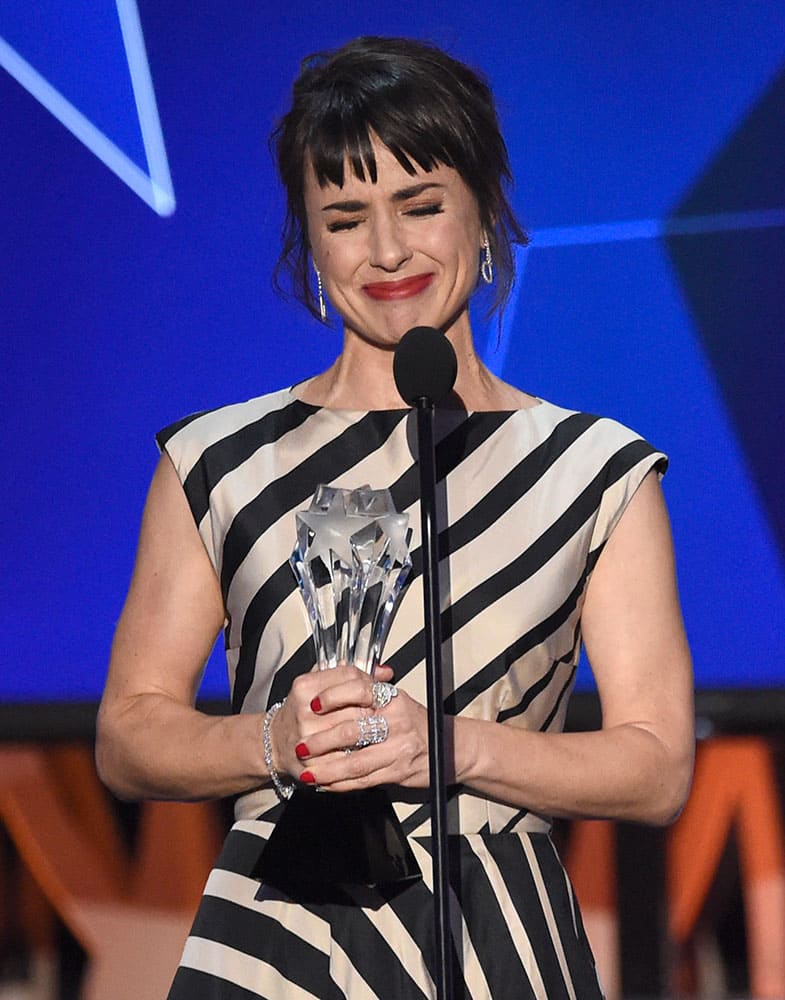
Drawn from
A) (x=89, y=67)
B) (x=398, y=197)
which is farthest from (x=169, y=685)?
(x=89, y=67)

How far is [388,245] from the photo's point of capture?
1.50 meters

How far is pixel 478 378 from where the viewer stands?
1.65 meters

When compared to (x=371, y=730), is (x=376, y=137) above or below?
above

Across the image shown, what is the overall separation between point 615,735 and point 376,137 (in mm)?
602

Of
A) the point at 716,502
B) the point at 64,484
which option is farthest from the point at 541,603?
the point at 64,484

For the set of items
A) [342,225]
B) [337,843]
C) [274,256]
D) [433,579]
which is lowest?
[337,843]

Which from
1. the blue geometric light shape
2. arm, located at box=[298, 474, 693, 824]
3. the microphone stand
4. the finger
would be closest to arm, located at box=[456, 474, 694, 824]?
arm, located at box=[298, 474, 693, 824]

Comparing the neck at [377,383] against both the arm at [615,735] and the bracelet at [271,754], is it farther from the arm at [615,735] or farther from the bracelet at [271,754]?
the bracelet at [271,754]

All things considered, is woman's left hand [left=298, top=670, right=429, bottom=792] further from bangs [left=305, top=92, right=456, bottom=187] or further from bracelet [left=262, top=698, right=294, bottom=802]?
bangs [left=305, top=92, right=456, bottom=187]

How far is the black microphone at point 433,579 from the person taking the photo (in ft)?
3.45

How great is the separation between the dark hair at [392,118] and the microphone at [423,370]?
357 millimetres

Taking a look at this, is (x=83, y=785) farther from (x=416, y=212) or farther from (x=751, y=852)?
(x=416, y=212)

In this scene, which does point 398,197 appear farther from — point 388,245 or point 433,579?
point 433,579

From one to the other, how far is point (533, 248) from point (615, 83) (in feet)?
0.96
